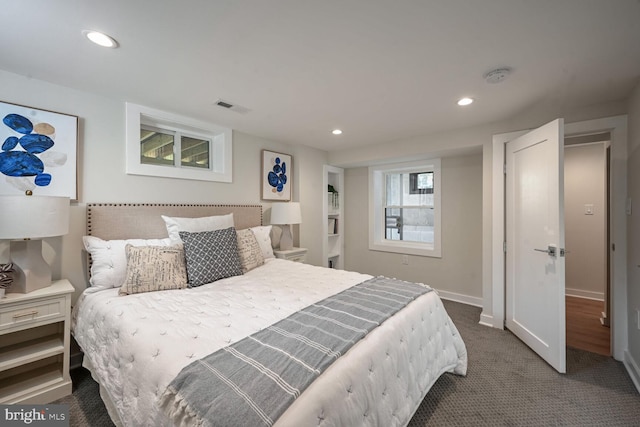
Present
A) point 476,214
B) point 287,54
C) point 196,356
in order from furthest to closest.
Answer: point 476,214 → point 287,54 → point 196,356

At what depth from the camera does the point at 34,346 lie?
1808 millimetres

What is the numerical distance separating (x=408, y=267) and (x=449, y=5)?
11.6ft

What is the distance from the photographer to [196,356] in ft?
3.56

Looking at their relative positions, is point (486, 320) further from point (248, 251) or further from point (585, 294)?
point (248, 251)

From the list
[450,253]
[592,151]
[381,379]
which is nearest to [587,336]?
[450,253]

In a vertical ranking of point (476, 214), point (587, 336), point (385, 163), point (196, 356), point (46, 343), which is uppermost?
point (385, 163)

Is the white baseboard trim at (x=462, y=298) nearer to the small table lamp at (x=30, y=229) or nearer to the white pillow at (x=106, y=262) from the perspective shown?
the white pillow at (x=106, y=262)

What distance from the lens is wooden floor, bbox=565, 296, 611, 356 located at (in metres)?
2.48

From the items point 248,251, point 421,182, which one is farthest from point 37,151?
point 421,182

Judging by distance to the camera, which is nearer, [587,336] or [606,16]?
[606,16]

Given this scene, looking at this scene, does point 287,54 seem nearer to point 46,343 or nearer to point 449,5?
point 449,5

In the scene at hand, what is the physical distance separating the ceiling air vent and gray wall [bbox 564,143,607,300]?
4.43 metres

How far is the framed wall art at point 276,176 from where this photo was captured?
3.53m

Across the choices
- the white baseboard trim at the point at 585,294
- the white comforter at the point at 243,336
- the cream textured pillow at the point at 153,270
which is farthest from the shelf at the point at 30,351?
the white baseboard trim at the point at 585,294
